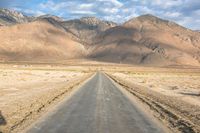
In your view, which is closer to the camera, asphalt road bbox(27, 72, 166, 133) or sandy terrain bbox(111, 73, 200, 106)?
asphalt road bbox(27, 72, 166, 133)

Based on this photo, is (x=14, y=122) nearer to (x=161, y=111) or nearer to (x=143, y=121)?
(x=143, y=121)

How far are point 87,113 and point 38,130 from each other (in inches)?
189

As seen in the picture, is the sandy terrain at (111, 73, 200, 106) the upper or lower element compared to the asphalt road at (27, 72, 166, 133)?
lower

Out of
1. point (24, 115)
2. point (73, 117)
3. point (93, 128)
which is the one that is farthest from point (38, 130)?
point (24, 115)

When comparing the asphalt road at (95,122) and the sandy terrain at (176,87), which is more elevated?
the asphalt road at (95,122)

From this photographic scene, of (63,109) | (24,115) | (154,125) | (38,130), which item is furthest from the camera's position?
(63,109)

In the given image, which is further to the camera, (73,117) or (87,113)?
(87,113)

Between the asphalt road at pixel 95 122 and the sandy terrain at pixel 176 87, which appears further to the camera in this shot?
the sandy terrain at pixel 176 87

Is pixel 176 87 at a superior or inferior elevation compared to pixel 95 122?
inferior

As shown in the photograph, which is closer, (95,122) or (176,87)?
(95,122)

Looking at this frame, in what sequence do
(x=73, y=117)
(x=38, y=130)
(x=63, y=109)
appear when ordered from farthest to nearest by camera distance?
1. (x=63, y=109)
2. (x=73, y=117)
3. (x=38, y=130)

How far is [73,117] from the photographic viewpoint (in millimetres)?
15945

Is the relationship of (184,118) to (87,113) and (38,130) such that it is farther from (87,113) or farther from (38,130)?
(38,130)

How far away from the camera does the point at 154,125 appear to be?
574 inches
